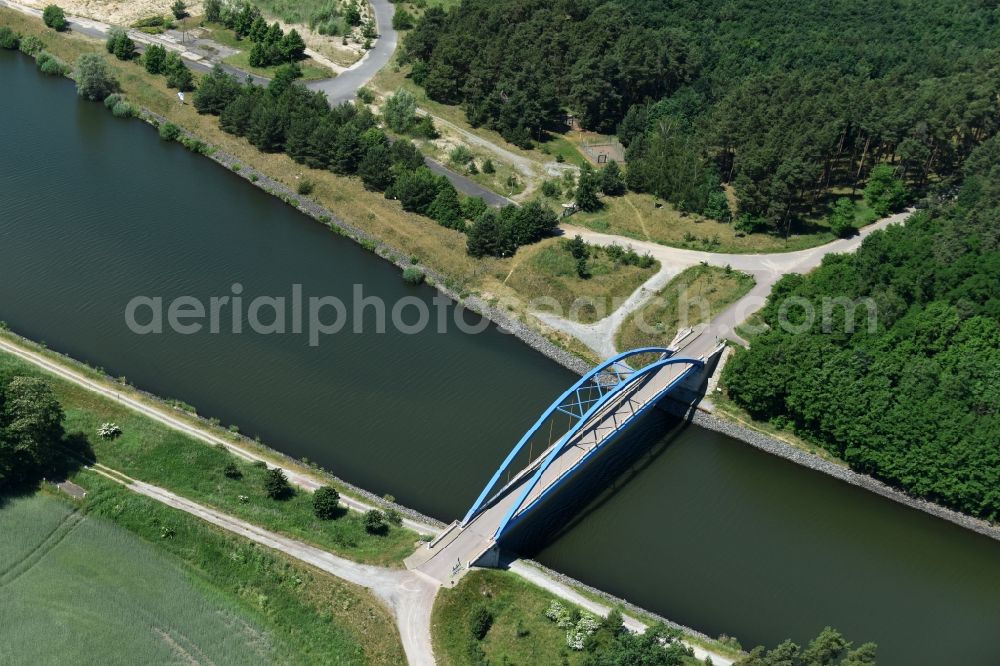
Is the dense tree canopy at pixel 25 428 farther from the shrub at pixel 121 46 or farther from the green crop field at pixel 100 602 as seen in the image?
the shrub at pixel 121 46

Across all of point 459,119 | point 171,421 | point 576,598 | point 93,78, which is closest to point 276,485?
point 171,421

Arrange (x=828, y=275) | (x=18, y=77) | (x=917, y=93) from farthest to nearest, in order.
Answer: (x=18, y=77)
(x=917, y=93)
(x=828, y=275)

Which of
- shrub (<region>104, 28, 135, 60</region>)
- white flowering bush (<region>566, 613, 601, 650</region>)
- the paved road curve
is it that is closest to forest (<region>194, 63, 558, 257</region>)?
the paved road curve

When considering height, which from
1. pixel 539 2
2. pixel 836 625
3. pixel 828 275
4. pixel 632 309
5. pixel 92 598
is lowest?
pixel 92 598

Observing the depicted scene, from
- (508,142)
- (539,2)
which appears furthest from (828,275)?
(539,2)

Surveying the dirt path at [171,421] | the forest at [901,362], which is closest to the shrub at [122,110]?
the dirt path at [171,421]

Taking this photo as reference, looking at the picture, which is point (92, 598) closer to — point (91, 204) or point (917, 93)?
point (91, 204)
